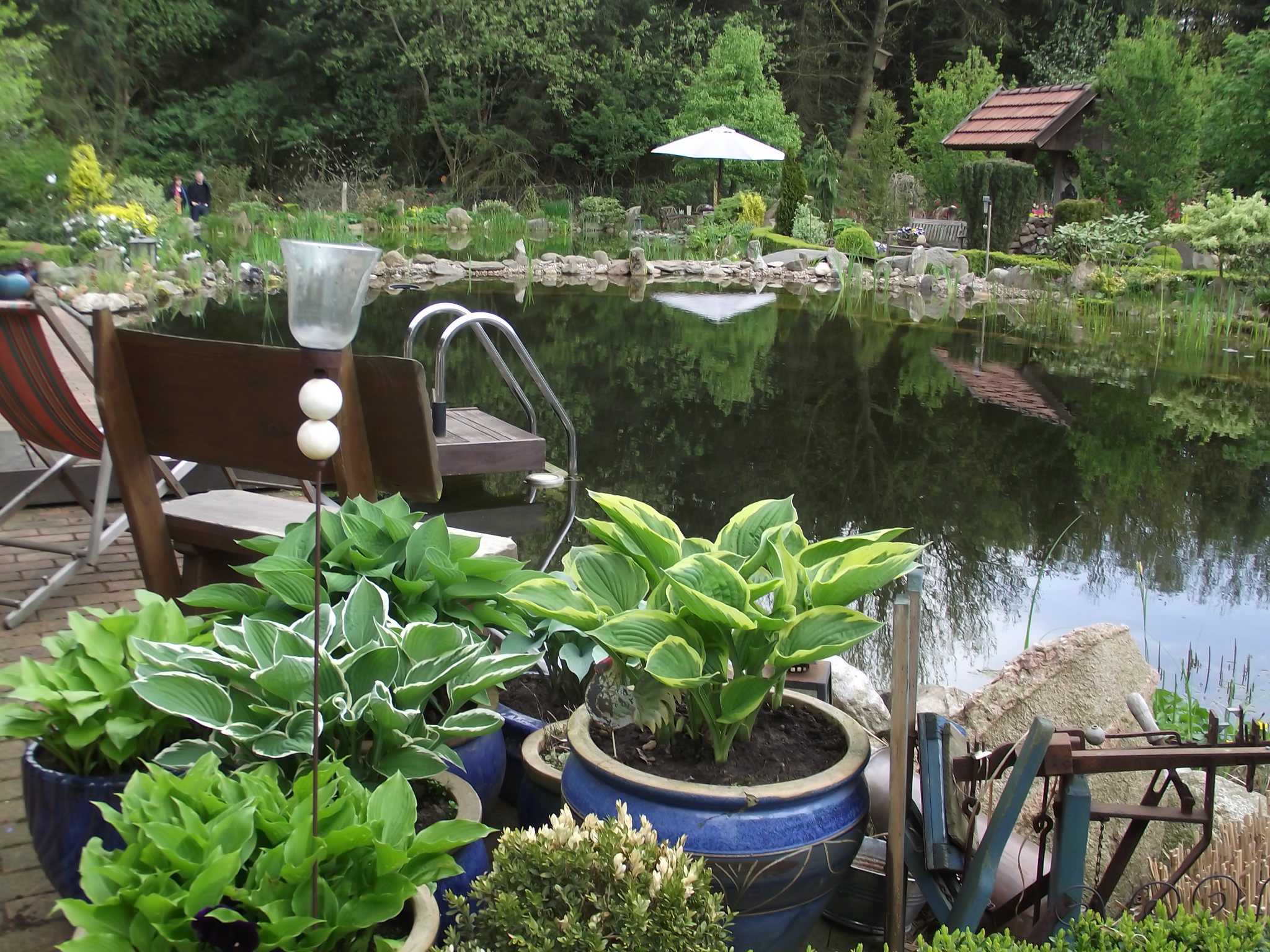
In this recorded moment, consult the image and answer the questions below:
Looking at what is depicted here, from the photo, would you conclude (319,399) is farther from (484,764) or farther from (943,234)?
(943,234)

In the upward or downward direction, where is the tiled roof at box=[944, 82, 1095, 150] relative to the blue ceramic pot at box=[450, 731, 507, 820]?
upward

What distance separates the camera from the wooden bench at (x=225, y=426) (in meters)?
2.59

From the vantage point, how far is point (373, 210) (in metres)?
21.8

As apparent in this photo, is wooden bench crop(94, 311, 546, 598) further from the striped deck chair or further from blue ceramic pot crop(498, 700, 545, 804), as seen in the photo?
blue ceramic pot crop(498, 700, 545, 804)

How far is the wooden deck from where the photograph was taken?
455cm

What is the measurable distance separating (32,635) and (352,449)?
1.12 metres

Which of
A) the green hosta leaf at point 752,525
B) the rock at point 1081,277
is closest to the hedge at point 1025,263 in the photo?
the rock at point 1081,277

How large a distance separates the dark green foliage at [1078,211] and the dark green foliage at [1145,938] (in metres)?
15.6

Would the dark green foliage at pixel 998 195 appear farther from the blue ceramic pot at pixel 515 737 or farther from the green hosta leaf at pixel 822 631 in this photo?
the green hosta leaf at pixel 822 631

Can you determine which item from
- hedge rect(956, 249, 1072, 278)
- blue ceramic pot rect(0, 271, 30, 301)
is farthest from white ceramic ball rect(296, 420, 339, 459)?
hedge rect(956, 249, 1072, 278)

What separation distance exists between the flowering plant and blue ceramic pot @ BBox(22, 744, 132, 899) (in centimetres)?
61

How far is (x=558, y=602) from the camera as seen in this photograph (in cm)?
181

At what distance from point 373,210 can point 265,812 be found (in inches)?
853

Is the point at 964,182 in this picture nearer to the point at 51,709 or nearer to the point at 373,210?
the point at 373,210
